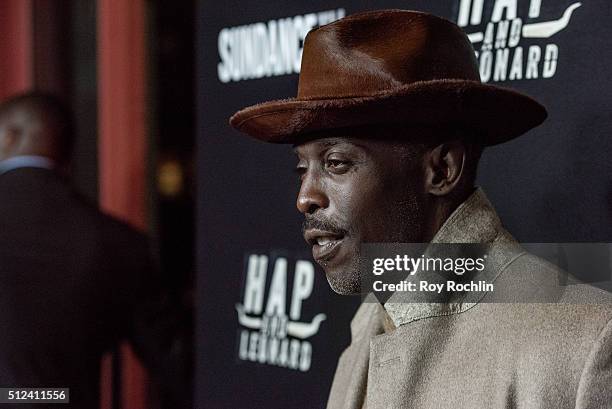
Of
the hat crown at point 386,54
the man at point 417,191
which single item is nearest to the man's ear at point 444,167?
the man at point 417,191

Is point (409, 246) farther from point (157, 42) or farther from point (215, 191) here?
point (157, 42)

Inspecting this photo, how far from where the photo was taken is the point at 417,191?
1.21m

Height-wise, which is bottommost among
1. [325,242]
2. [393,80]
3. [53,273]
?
[53,273]

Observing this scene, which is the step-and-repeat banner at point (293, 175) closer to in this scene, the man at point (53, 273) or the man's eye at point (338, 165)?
the man at point (53, 273)

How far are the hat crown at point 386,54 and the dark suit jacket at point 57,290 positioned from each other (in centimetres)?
104

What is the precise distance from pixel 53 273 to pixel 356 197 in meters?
1.06

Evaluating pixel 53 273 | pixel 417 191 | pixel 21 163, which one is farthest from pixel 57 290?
pixel 417 191

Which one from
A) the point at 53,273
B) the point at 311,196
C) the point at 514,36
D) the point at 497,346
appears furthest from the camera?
the point at 53,273

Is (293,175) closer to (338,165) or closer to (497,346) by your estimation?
(338,165)

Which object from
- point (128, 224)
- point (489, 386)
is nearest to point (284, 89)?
point (128, 224)

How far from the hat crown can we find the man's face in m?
0.09

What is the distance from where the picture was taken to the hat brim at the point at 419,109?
115 cm

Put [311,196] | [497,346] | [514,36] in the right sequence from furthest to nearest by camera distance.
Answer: [514,36], [311,196], [497,346]

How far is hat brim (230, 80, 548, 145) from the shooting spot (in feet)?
3.77
